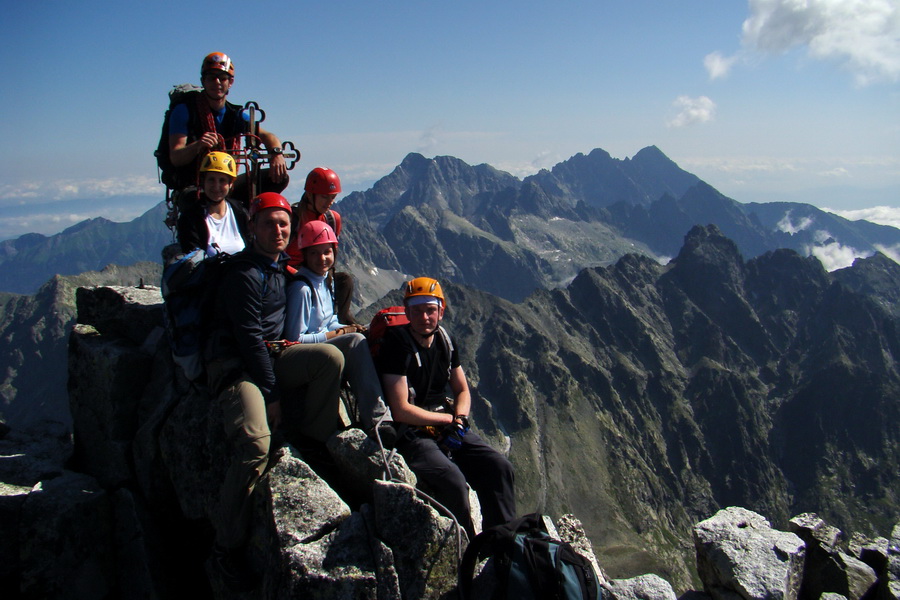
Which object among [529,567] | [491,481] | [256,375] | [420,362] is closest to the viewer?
[529,567]

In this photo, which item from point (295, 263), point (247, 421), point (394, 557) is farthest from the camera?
point (295, 263)

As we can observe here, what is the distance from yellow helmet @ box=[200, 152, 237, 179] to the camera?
477 inches

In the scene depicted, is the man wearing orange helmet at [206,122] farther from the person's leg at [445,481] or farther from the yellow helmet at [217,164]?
the person's leg at [445,481]

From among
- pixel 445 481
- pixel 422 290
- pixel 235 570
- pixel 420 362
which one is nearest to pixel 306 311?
pixel 422 290

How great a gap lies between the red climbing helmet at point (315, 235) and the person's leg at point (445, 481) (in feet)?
15.3

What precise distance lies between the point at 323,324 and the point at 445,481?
4231mm

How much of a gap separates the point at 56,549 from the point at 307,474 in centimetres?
623

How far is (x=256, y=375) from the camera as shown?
9.59 m

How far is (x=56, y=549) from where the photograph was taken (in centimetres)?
1123

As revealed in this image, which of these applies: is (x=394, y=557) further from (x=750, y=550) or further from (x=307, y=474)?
(x=750, y=550)

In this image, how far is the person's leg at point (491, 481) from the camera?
1013cm

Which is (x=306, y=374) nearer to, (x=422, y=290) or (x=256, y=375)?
(x=256, y=375)

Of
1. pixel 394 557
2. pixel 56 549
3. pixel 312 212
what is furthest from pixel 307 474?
pixel 312 212

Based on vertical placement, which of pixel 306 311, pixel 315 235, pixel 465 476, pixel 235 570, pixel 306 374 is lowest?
pixel 235 570
